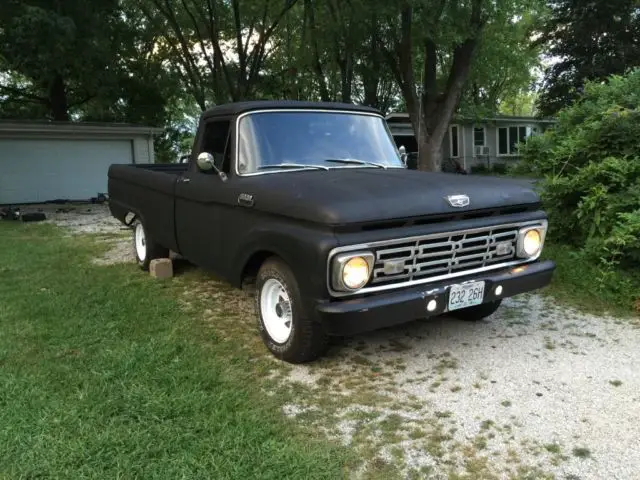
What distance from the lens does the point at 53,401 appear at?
3.39 meters

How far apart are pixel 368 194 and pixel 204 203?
1863 millimetres

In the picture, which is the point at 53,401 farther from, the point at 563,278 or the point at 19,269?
the point at 563,278

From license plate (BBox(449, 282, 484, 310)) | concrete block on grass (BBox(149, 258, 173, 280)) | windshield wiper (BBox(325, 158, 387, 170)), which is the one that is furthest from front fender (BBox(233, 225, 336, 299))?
concrete block on grass (BBox(149, 258, 173, 280))

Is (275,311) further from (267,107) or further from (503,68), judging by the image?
(503,68)

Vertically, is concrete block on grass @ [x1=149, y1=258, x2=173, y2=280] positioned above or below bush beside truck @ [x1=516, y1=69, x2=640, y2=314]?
below

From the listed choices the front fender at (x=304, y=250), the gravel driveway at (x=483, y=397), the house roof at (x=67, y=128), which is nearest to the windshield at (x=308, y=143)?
the front fender at (x=304, y=250)

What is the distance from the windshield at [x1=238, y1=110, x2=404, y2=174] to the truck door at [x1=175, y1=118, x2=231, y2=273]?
281 millimetres

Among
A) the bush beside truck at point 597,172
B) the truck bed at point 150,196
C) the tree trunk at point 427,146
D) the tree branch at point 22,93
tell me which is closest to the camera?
the truck bed at point 150,196

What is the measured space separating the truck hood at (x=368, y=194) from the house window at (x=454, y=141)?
29.1 m

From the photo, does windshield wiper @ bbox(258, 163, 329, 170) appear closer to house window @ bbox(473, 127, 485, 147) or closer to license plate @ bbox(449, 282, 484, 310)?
license plate @ bbox(449, 282, 484, 310)

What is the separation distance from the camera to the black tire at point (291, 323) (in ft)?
12.1

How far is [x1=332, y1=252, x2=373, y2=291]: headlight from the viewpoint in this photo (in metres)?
3.32

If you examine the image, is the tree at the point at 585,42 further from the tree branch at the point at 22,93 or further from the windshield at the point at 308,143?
the windshield at the point at 308,143

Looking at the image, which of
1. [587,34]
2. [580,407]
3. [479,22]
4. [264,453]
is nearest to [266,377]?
[264,453]
